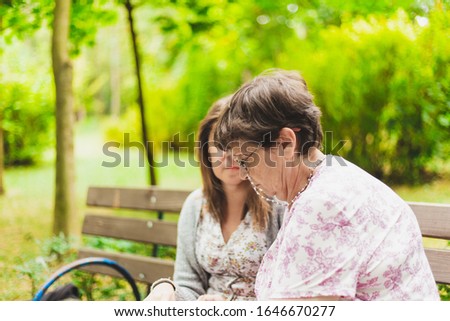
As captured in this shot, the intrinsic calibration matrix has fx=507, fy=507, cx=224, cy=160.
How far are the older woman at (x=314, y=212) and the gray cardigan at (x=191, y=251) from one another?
0.55 metres

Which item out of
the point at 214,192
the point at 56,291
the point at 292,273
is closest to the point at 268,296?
the point at 292,273

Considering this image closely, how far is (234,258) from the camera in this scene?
2.37m

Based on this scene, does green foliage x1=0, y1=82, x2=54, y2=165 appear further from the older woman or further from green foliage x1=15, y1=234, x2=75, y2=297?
the older woman

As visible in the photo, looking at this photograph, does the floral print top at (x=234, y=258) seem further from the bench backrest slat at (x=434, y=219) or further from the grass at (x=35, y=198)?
the grass at (x=35, y=198)

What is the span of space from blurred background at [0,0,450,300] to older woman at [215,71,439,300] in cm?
186

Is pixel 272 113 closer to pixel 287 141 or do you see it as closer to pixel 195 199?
pixel 287 141

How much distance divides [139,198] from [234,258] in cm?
101

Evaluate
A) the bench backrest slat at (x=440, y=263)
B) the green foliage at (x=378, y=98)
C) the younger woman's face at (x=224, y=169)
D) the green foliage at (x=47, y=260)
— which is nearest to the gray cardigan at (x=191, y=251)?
the younger woman's face at (x=224, y=169)

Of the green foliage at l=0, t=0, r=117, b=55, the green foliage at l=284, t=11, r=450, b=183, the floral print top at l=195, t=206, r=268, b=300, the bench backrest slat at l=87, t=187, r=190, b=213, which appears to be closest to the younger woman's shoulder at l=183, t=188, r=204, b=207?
the floral print top at l=195, t=206, r=268, b=300

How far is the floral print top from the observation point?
237 cm

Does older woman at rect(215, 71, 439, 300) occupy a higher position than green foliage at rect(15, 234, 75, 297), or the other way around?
older woman at rect(215, 71, 439, 300)

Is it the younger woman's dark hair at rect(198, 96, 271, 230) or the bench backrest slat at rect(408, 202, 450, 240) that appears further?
the younger woman's dark hair at rect(198, 96, 271, 230)

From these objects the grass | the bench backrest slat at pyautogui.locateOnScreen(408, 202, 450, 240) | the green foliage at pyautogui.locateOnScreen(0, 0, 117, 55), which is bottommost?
the grass
